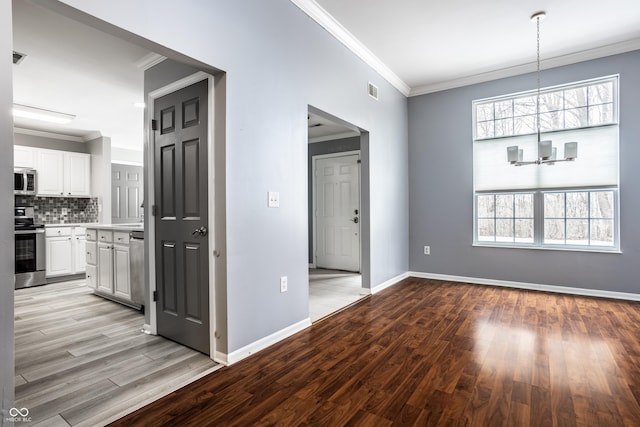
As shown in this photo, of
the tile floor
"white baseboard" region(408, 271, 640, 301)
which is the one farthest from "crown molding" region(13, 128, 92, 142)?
"white baseboard" region(408, 271, 640, 301)

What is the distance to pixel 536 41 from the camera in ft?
12.3

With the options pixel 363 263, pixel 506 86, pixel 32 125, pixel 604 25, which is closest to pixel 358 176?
pixel 363 263

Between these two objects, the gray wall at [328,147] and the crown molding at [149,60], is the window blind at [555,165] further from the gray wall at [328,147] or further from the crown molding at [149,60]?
the crown molding at [149,60]

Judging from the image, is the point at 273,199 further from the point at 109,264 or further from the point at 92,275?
the point at 92,275

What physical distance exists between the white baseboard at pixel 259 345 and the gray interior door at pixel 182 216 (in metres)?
0.21

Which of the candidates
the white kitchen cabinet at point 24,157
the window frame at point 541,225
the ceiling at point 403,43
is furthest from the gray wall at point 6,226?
the white kitchen cabinet at point 24,157

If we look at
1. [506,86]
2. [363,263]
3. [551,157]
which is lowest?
[363,263]

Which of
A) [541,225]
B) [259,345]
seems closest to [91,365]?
[259,345]

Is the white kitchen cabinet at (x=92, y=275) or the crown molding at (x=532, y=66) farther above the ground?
the crown molding at (x=532, y=66)

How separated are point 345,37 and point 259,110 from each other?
1.68 metres

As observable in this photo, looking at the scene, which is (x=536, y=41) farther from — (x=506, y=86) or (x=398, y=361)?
(x=398, y=361)

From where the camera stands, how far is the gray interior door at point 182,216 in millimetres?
2387

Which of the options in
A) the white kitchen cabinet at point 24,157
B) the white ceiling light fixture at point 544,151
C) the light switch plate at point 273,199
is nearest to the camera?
the light switch plate at point 273,199

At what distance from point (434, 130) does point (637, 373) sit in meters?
3.75
